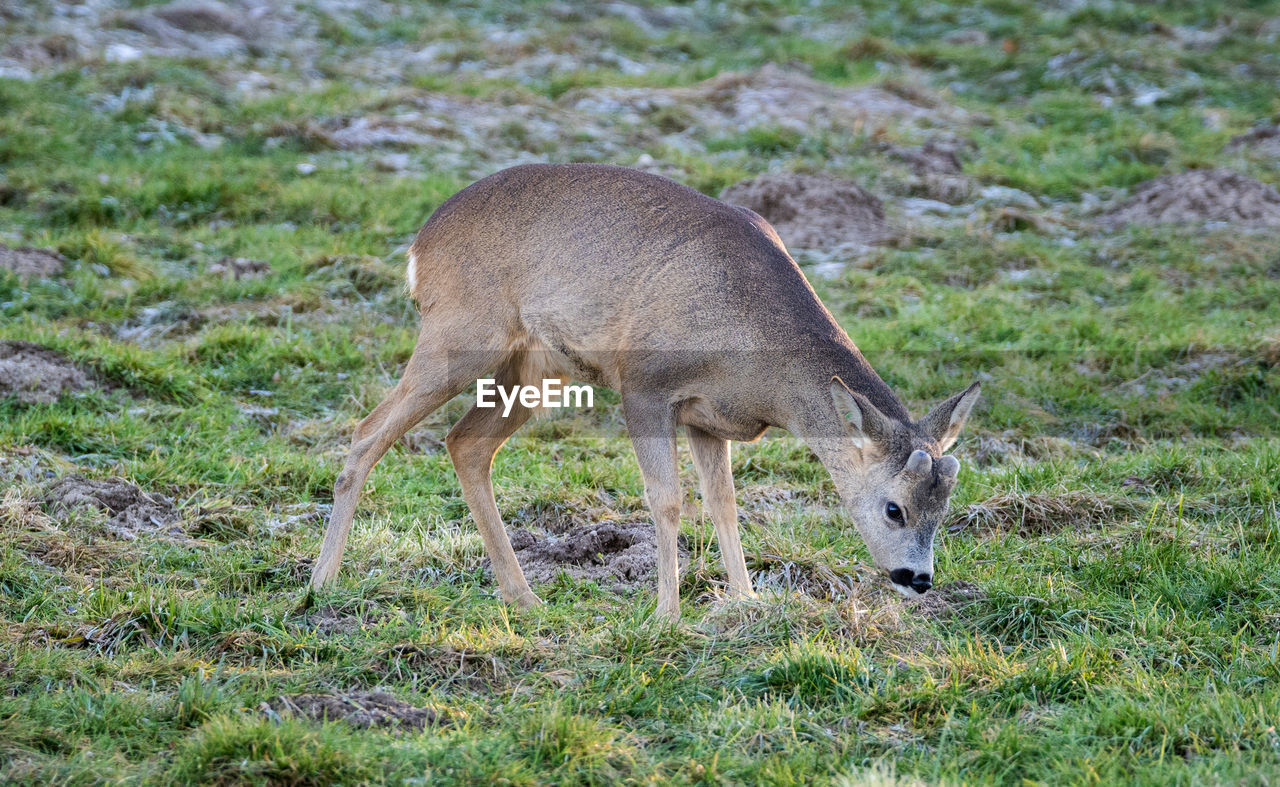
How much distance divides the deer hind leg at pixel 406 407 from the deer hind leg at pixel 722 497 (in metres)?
1.01

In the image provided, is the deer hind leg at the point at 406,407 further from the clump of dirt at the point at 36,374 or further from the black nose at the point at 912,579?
the clump of dirt at the point at 36,374

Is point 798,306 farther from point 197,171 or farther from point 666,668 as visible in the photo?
point 197,171

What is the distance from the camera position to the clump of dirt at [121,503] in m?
5.76

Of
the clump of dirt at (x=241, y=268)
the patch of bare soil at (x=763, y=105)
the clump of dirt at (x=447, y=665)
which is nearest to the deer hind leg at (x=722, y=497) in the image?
the clump of dirt at (x=447, y=665)

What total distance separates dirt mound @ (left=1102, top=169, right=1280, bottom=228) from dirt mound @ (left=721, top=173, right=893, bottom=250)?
2.19 meters

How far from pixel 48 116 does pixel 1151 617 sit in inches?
413

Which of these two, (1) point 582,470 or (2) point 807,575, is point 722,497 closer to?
(2) point 807,575

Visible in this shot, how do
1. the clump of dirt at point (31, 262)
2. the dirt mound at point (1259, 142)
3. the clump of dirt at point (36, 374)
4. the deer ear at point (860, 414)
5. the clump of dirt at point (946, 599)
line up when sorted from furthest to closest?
the dirt mound at point (1259, 142), the clump of dirt at point (31, 262), the clump of dirt at point (36, 374), the clump of dirt at point (946, 599), the deer ear at point (860, 414)

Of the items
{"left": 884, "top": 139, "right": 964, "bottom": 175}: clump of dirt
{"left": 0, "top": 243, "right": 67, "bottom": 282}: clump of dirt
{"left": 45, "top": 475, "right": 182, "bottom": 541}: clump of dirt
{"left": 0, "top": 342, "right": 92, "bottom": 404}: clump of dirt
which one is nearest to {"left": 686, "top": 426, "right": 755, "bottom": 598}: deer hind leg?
{"left": 45, "top": 475, "right": 182, "bottom": 541}: clump of dirt

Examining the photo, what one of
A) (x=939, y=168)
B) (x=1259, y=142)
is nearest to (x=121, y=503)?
(x=939, y=168)

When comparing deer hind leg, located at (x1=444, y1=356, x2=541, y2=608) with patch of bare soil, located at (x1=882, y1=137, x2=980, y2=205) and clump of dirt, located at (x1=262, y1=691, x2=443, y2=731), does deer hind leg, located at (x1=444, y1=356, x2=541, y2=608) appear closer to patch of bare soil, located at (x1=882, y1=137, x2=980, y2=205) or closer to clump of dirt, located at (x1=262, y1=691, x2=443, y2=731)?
clump of dirt, located at (x1=262, y1=691, x2=443, y2=731)

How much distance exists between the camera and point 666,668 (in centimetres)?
447

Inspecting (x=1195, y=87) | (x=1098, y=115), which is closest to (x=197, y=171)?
(x=1098, y=115)

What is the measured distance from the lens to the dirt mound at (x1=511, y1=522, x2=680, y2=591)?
222 inches
